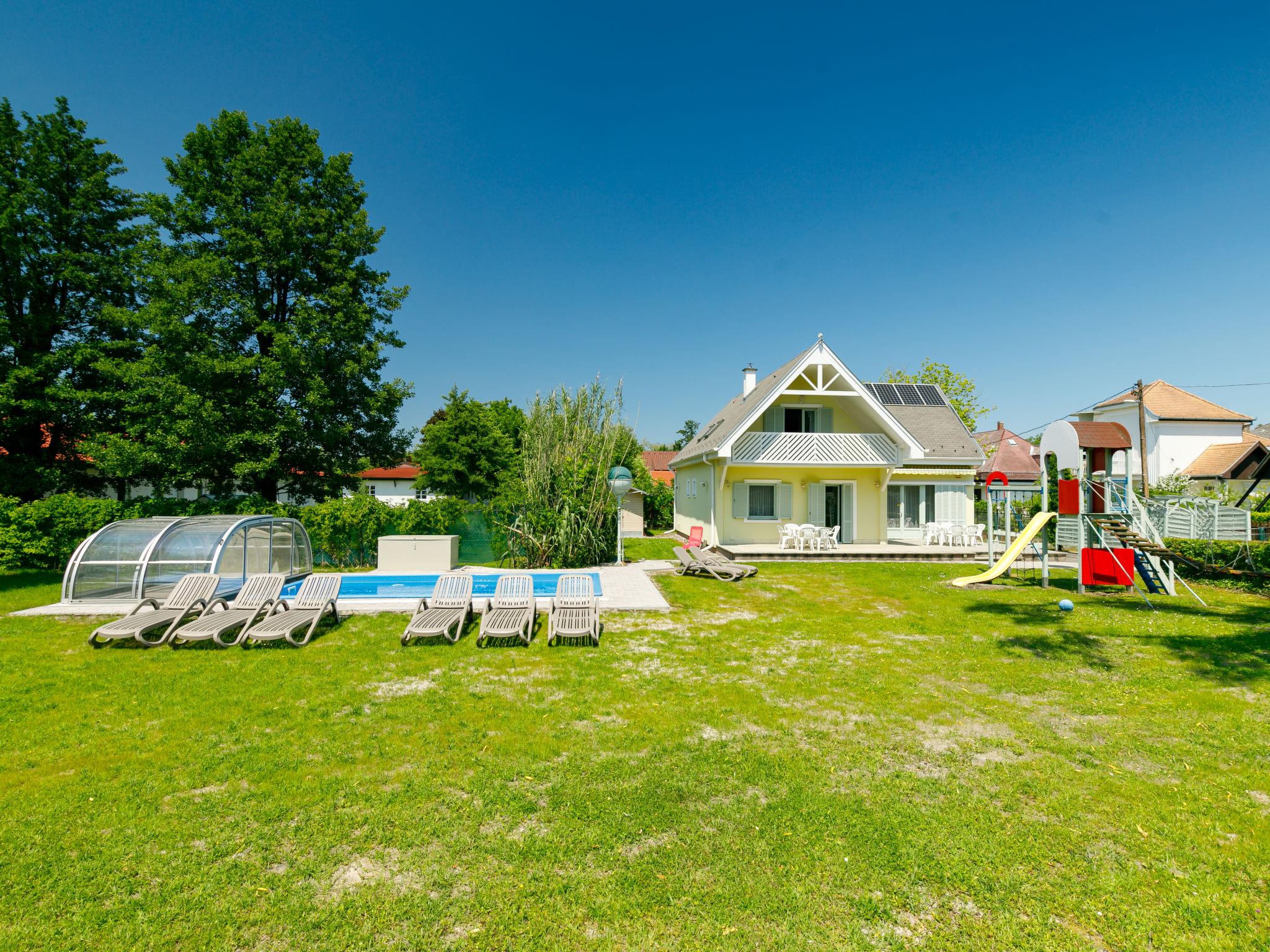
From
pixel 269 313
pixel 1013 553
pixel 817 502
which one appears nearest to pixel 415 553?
pixel 269 313

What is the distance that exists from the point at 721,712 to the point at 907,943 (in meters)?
3.02

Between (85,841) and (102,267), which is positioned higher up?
(102,267)

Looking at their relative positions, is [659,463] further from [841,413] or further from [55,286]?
[55,286]

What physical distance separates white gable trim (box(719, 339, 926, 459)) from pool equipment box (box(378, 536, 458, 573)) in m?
8.98

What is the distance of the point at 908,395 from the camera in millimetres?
24750

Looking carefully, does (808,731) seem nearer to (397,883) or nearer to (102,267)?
(397,883)

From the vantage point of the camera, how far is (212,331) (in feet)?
54.7

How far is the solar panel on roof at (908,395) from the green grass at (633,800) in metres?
18.0

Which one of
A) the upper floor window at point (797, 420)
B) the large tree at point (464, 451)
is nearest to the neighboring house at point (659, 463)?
the large tree at point (464, 451)

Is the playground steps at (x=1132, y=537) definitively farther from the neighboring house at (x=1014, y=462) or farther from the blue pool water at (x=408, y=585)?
the neighboring house at (x=1014, y=462)

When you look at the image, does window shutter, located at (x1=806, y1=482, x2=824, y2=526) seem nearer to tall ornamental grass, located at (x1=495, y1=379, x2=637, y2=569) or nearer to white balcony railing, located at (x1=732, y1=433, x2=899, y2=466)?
white balcony railing, located at (x1=732, y1=433, x2=899, y2=466)

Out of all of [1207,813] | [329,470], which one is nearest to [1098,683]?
[1207,813]

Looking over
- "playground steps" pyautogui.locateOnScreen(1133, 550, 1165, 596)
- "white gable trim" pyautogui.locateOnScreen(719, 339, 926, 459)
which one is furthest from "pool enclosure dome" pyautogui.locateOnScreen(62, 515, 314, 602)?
"playground steps" pyautogui.locateOnScreen(1133, 550, 1165, 596)

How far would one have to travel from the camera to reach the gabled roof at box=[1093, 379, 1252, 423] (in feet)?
120
